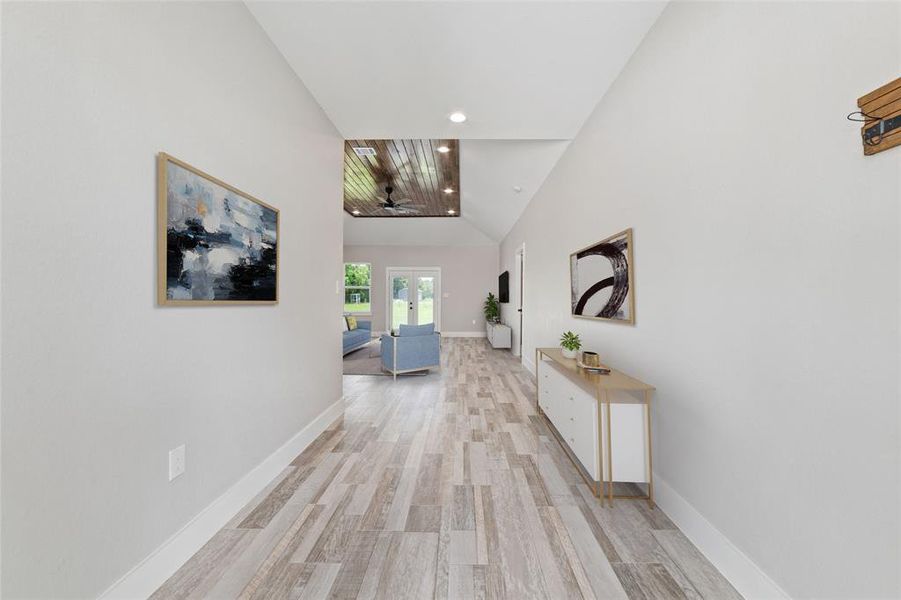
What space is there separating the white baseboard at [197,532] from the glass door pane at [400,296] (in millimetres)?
7169

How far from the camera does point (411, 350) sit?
4.90 metres

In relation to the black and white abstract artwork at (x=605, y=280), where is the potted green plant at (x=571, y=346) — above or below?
below

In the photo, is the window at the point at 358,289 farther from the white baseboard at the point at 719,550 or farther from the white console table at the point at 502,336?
the white baseboard at the point at 719,550

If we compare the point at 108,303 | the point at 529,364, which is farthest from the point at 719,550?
the point at 529,364

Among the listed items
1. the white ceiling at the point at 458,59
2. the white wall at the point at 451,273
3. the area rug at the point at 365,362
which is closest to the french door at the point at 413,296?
the white wall at the point at 451,273

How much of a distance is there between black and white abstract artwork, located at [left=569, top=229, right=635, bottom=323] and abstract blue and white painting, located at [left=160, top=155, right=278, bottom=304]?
7.12 feet

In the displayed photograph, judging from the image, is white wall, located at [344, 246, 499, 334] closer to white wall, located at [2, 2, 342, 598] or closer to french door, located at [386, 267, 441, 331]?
french door, located at [386, 267, 441, 331]

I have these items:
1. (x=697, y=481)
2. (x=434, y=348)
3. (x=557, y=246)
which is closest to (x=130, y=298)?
(x=697, y=481)

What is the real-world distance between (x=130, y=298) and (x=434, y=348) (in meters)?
4.03

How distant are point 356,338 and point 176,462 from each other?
532 cm

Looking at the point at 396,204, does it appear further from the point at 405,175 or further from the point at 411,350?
the point at 411,350

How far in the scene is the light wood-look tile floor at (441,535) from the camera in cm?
131

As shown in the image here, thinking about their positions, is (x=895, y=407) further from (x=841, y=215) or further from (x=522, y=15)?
(x=522, y=15)

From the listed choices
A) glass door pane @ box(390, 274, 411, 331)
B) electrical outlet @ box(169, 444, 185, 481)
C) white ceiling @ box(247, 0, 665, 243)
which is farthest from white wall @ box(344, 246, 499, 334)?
electrical outlet @ box(169, 444, 185, 481)
